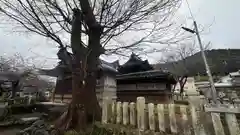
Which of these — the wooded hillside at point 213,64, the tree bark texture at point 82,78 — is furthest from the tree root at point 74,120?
the wooded hillside at point 213,64

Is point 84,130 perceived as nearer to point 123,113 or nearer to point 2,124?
point 123,113

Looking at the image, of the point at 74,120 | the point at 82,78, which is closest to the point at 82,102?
the point at 74,120

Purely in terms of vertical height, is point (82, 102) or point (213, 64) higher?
point (213, 64)

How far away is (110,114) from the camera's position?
171 inches

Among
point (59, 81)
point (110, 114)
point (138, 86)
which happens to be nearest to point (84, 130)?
point (110, 114)

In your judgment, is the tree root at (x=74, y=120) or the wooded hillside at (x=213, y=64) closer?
the tree root at (x=74, y=120)

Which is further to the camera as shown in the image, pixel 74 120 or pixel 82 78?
pixel 82 78

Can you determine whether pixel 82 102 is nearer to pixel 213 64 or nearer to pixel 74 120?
pixel 74 120

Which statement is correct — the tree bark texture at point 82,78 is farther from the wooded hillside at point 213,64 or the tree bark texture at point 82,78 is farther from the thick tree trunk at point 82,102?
Answer: the wooded hillside at point 213,64

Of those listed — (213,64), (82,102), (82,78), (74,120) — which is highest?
(213,64)

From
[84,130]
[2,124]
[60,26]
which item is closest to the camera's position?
[84,130]

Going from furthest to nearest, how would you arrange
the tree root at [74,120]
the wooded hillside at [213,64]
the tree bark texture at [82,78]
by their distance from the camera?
the wooded hillside at [213,64]
the tree bark texture at [82,78]
the tree root at [74,120]

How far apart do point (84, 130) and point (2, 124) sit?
4702 millimetres

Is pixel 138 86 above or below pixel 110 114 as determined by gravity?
above
